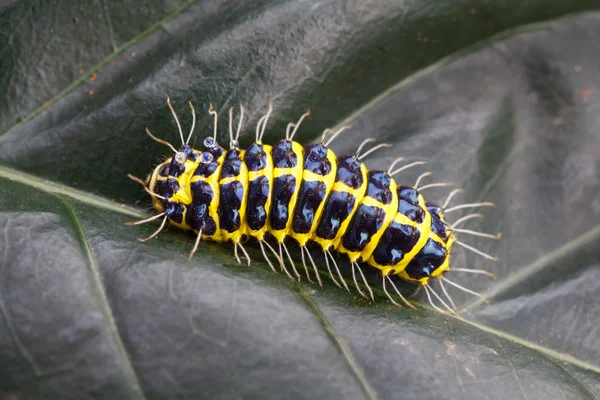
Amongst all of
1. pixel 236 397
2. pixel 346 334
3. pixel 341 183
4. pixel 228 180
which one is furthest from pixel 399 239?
pixel 236 397

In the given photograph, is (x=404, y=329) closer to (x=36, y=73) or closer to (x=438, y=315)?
(x=438, y=315)

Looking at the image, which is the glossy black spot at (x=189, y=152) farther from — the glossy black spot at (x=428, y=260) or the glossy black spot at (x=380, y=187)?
the glossy black spot at (x=428, y=260)

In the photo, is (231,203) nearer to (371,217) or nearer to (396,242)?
(371,217)

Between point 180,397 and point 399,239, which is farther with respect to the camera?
point 399,239

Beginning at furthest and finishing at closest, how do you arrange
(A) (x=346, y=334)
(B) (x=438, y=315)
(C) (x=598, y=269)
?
(C) (x=598, y=269) → (B) (x=438, y=315) → (A) (x=346, y=334)

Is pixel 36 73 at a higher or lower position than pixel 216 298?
higher

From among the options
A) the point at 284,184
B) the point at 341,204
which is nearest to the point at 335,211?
the point at 341,204
